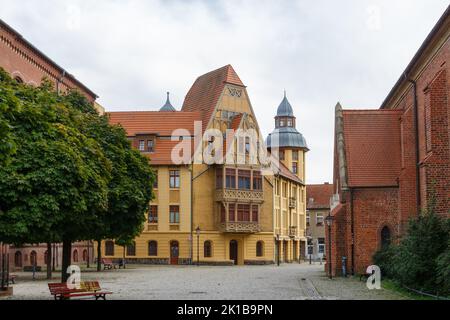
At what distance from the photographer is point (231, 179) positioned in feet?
204

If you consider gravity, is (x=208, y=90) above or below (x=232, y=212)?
above

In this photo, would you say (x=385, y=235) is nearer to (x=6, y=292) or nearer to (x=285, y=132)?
(x=6, y=292)

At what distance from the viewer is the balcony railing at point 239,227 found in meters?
61.1

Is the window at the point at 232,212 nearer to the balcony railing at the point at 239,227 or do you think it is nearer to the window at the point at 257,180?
the balcony railing at the point at 239,227

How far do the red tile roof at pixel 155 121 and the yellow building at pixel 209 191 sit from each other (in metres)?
0.13

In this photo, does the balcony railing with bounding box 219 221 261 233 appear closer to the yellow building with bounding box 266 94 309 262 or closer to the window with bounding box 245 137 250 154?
the yellow building with bounding box 266 94 309 262

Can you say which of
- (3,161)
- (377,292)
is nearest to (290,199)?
(377,292)

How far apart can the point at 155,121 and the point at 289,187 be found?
16794mm

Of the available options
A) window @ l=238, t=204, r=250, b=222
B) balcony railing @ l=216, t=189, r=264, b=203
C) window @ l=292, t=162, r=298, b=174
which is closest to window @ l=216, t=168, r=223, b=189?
balcony railing @ l=216, t=189, r=264, b=203

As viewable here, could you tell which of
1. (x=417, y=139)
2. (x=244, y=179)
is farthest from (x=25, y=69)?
(x=417, y=139)

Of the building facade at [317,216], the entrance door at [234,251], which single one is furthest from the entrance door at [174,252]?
the building facade at [317,216]

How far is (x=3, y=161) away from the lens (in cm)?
1307

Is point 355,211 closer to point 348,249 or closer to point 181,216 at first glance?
point 348,249
